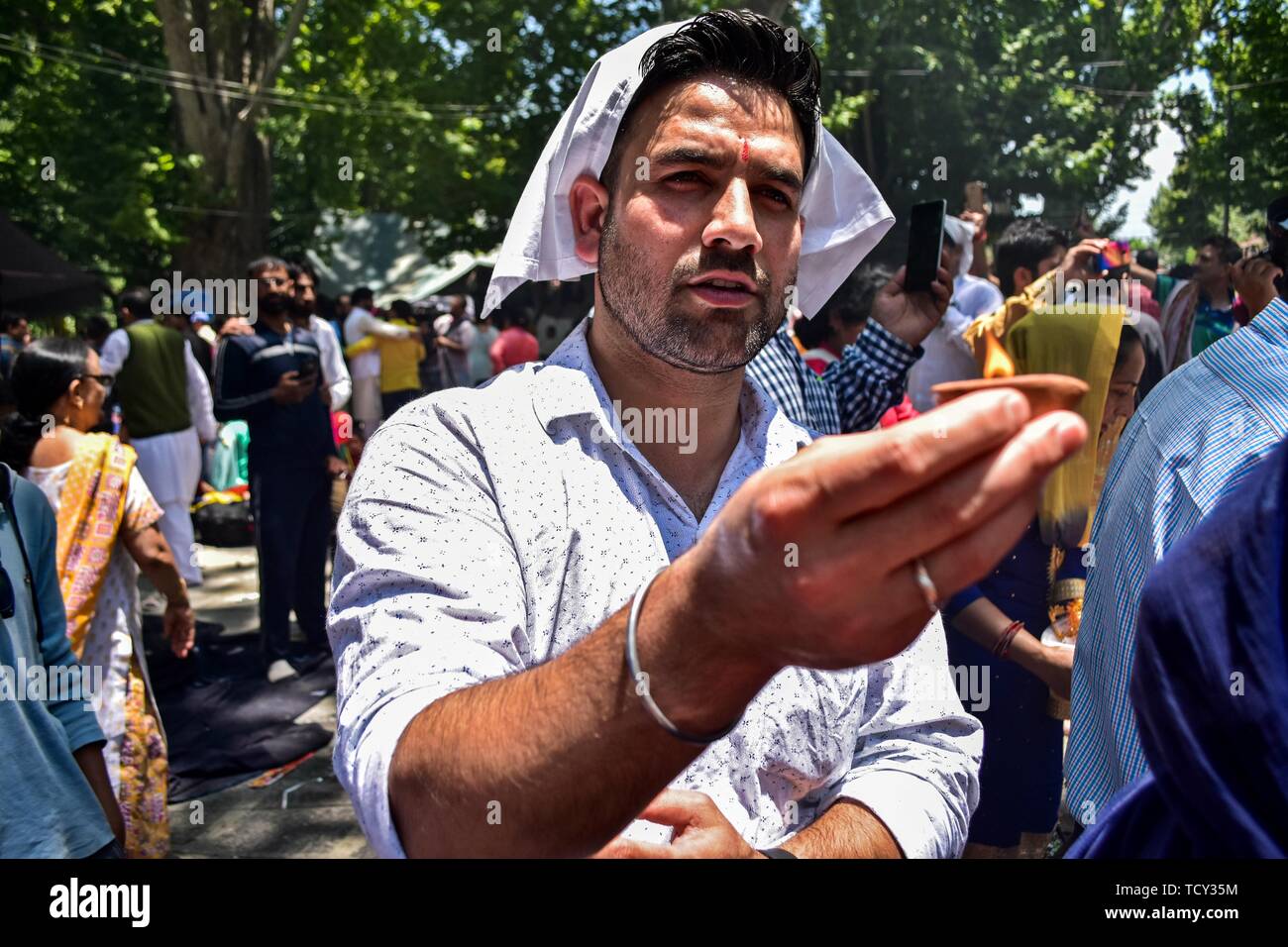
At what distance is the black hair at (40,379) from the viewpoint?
367 centimetres

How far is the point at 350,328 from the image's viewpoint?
1063cm

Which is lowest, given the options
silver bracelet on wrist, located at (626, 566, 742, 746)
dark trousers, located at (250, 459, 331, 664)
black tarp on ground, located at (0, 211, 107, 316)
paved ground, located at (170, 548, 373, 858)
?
paved ground, located at (170, 548, 373, 858)

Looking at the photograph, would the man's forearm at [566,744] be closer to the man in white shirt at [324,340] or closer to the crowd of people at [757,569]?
the crowd of people at [757,569]

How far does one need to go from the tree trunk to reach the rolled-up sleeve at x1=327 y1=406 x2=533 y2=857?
43.7 ft

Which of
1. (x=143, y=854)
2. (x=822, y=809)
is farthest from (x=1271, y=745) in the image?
(x=143, y=854)

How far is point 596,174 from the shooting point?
1824mm

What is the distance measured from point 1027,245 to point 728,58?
4.24 metres

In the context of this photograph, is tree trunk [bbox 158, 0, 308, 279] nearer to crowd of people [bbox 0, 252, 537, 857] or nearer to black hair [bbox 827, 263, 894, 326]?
crowd of people [bbox 0, 252, 537, 857]

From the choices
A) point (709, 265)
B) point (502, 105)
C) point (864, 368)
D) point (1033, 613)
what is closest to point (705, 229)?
point (709, 265)

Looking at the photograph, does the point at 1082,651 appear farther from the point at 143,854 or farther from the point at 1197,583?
the point at 143,854

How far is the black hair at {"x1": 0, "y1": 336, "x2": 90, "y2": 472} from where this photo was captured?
367 cm

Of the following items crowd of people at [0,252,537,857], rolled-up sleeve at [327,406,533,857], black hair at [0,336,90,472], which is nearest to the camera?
rolled-up sleeve at [327,406,533,857]

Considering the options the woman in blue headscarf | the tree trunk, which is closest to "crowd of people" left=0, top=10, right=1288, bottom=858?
the woman in blue headscarf

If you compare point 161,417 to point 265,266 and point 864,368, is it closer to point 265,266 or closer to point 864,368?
point 265,266
